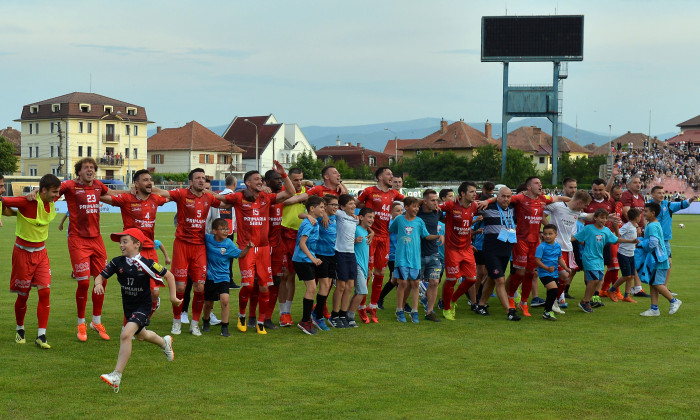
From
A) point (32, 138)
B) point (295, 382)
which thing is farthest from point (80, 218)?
point (32, 138)

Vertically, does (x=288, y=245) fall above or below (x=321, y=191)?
below

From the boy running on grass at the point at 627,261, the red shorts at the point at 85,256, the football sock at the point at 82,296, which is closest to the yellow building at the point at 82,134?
the boy running on grass at the point at 627,261

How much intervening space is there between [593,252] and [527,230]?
4.96 ft

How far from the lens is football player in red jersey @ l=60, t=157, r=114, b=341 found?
9.73m

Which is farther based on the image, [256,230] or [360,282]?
[360,282]

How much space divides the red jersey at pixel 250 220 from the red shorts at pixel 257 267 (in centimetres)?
12

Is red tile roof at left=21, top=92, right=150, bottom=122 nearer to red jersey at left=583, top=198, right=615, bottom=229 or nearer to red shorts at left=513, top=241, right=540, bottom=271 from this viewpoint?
red jersey at left=583, top=198, right=615, bottom=229

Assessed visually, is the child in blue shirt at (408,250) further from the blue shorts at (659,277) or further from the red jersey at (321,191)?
the blue shorts at (659,277)

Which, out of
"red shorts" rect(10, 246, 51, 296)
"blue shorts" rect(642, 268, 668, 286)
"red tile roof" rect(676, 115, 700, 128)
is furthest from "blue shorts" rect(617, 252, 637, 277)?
"red tile roof" rect(676, 115, 700, 128)

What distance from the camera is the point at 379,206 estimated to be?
37.6ft

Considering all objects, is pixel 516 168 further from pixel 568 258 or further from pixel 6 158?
pixel 568 258

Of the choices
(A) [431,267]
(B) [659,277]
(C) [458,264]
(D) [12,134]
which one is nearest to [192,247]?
(A) [431,267]

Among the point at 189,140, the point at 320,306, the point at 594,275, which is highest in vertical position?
the point at 189,140

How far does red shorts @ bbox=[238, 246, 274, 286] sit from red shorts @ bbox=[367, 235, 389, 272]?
180cm
